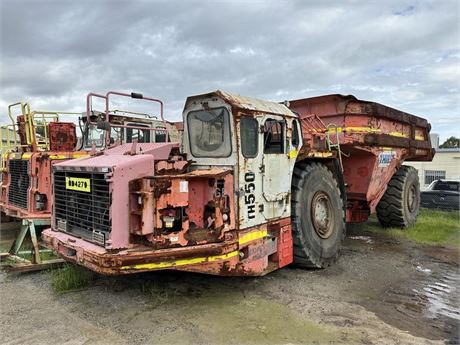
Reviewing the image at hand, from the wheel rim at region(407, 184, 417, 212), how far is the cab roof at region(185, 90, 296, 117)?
5179 millimetres

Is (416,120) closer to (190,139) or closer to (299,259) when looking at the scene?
(299,259)

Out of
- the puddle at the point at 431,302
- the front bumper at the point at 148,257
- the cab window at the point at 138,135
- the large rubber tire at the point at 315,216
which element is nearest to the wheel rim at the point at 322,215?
the large rubber tire at the point at 315,216

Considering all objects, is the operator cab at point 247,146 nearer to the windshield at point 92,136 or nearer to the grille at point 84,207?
the grille at point 84,207

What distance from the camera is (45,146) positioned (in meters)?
8.14

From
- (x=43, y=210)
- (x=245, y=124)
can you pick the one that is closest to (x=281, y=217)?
(x=245, y=124)

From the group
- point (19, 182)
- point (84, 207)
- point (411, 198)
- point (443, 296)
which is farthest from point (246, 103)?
point (411, 198)

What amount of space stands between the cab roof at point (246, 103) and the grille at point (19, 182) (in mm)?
4201

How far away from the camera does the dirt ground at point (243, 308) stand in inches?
141

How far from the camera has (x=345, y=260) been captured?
6121mm

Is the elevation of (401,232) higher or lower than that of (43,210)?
lower

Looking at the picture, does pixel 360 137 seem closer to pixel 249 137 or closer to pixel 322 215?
pixel 322 215

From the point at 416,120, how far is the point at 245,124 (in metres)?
6.06

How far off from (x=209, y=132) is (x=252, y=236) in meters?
1.32

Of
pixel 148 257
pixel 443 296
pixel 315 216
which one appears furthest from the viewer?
pixel 315 216
